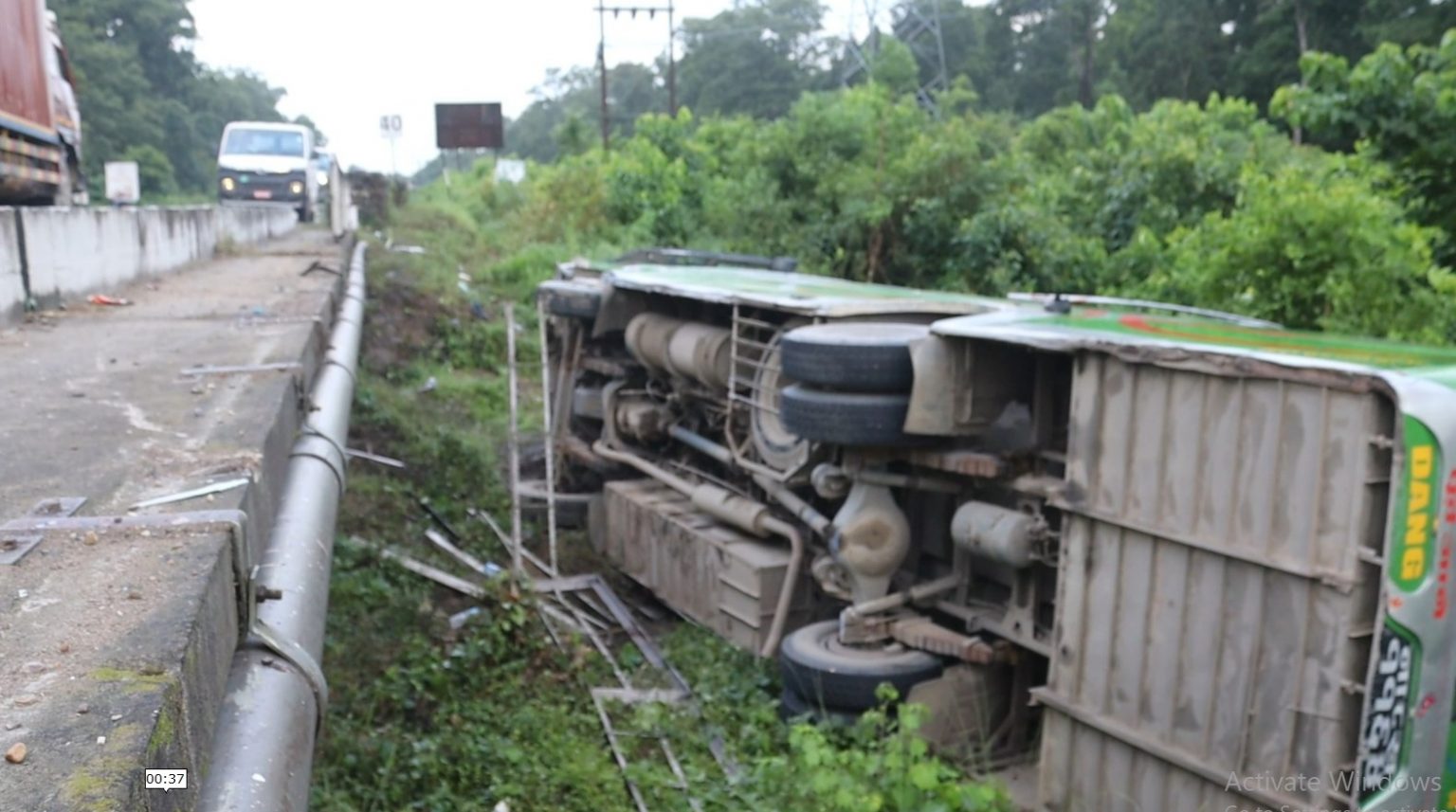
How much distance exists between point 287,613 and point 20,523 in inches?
24.8

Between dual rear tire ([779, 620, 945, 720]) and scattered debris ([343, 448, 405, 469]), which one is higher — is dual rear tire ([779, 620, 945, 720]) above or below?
below

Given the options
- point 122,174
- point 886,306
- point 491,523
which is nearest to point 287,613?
point 886,306

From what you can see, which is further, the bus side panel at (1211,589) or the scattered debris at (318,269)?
the scattered debris at (318,269)

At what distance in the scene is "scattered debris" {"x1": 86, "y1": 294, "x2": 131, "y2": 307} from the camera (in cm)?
798

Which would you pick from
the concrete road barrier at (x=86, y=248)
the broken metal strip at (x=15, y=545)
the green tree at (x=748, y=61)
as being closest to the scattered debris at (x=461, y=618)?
the concrete road barrier at (x=86, y=248)

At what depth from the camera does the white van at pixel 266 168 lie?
2328 cm

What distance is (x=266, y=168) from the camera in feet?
77.0

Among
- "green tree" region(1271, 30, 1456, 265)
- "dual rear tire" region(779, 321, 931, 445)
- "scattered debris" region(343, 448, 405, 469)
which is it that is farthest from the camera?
"scattered debris" region(343, 448, 405, 469)

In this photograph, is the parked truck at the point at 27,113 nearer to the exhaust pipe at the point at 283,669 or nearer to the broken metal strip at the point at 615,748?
the broken metal strip at the point at 615,748

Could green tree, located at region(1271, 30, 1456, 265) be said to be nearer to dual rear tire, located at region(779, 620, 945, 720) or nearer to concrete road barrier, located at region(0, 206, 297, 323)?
dual rear tire, located at region(779, 620, 945, 720)

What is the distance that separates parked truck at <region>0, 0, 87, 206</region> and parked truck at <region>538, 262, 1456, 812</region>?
15.4 feet

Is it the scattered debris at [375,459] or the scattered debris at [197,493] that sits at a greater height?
the scattered debris at [197,493]

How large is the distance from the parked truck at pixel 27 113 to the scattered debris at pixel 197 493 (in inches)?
253

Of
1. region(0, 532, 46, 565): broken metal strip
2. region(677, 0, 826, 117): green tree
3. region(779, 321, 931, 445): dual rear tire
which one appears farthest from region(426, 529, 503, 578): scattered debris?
region(677, 0, 826, 117): green tree
